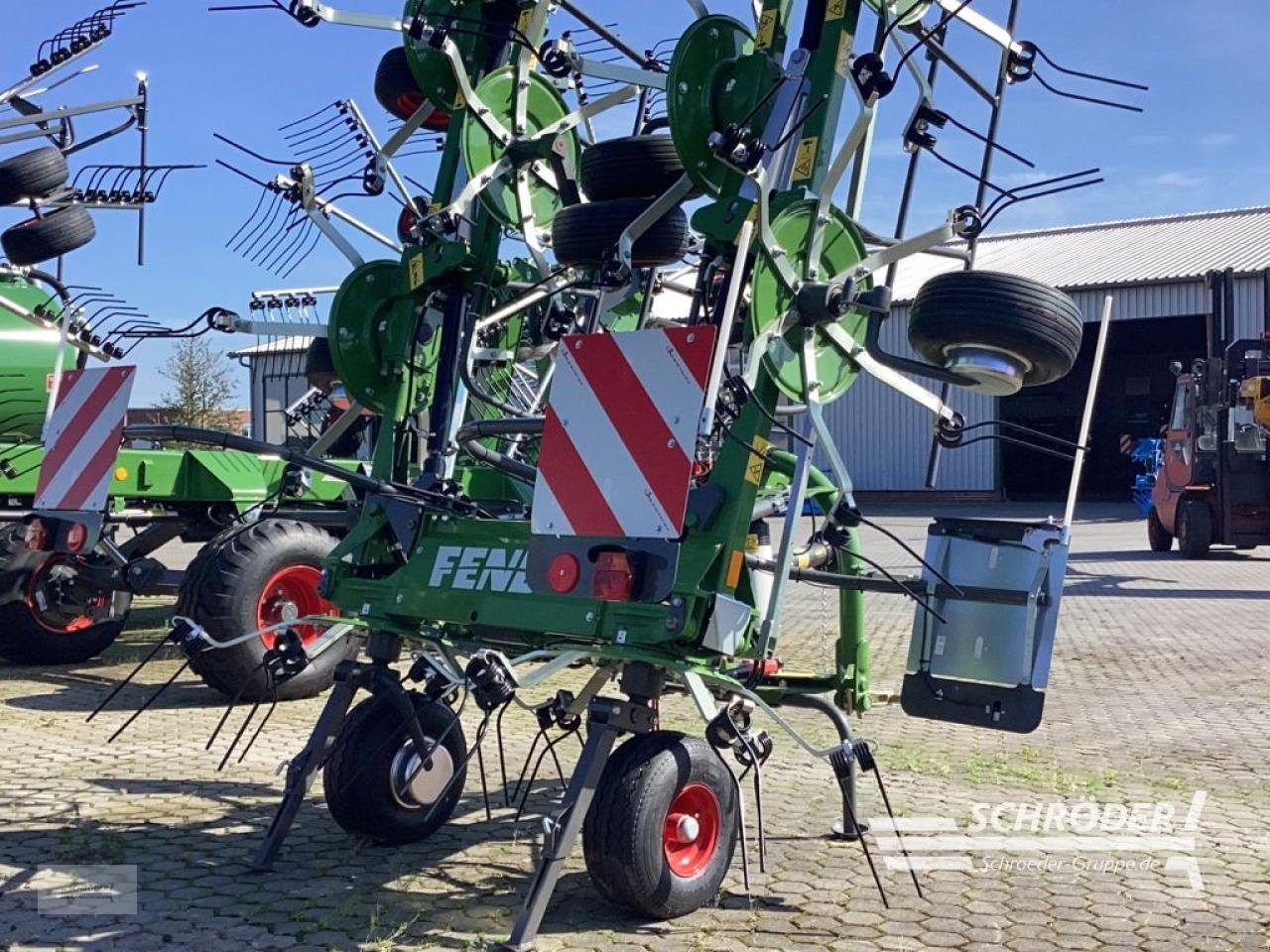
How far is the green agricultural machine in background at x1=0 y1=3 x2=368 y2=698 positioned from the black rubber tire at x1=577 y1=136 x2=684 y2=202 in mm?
2120

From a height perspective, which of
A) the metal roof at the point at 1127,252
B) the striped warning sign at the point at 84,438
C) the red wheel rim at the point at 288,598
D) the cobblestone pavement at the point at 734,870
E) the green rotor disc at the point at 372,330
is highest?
the metal roof at the point at 1127,252

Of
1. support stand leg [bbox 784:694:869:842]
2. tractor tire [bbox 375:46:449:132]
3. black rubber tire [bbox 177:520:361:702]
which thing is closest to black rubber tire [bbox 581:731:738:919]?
support stand leg [bbox 784:694:869:842]

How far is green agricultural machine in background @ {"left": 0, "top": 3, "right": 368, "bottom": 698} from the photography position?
726 centimetres

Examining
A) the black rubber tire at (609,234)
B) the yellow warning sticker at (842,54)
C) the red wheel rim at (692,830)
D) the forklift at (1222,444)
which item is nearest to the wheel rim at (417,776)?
the red wheel rim at (692,830)

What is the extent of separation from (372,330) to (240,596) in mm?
2313

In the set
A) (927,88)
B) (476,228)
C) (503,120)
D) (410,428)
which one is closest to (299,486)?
(410,428)

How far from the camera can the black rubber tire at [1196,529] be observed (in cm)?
1770

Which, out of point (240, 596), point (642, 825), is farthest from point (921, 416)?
point (642, 825)

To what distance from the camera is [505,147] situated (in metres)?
5.55

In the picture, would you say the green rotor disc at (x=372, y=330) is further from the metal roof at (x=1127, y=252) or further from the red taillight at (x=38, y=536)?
the metal roof at (x=1127, y=252)

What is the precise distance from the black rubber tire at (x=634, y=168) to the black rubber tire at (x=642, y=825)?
2.15 metres

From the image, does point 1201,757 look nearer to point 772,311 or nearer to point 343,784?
point 772,311

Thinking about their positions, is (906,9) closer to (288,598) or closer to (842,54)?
(842,54)

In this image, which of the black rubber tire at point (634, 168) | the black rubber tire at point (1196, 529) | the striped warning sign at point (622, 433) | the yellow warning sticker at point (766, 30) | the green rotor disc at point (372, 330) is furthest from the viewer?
the black rubber tire at point (1196, 529)
